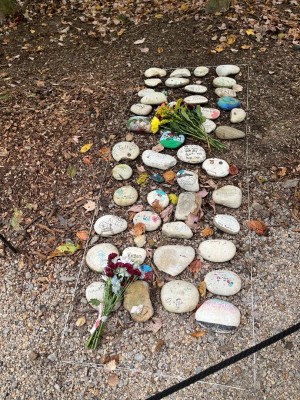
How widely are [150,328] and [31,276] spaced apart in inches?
31.9

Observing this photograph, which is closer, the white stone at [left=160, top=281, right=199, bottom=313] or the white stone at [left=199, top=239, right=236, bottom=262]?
the white stone at [left=160, top=281, right=199, bottom=313]

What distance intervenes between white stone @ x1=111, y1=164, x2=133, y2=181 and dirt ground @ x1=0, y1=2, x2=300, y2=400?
6 cm

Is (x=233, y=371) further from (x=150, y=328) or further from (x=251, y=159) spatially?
(x=251, y=159)

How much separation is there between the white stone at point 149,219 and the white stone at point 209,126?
2.82 ft

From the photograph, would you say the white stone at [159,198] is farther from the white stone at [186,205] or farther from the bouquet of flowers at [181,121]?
the bouquet of flowers at [181,121]

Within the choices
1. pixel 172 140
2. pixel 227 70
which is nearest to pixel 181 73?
pixel 227 70

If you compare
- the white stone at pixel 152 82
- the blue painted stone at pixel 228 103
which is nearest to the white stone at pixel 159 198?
the blue painted stone at pixel 228 103

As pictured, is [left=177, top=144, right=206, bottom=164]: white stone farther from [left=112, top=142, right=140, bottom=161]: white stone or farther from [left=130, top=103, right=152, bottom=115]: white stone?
[left=130, top=103, right=152, bottom=115]: white stone

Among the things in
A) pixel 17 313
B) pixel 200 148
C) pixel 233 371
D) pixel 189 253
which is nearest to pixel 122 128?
pixel 200 148

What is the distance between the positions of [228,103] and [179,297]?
171 cm

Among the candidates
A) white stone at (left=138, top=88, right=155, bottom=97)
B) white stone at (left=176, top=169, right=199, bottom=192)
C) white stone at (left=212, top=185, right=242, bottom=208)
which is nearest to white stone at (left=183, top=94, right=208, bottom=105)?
white stone at (left=138, top=88, right=155, bottom=97)

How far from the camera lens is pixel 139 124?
308 centimetres

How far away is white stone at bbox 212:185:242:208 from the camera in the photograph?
101 inches

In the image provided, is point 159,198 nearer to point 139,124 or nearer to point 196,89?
point 139,124
